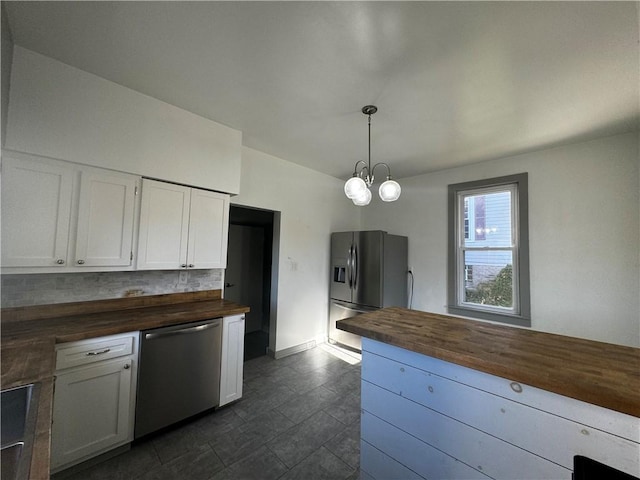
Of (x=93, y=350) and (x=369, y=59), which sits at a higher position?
(x=369, y=59)

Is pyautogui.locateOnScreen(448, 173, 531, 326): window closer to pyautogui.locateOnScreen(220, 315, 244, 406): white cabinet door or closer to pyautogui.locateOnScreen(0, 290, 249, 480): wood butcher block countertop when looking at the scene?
pyautogui.locateOnScreen(220, 315, 244, 406): white cabinet door

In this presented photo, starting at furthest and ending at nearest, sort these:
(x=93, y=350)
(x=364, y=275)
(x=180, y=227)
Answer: (x=364, y=275) < (x=180, y=227) < (x=93, y=350)

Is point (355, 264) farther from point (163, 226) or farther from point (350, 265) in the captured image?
point (163, 226)

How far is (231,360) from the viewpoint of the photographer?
7.55 feet

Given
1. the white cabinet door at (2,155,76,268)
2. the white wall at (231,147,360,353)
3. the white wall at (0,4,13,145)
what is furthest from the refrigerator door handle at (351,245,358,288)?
the white wall at (0,4,13,145)

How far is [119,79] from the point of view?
1.90m

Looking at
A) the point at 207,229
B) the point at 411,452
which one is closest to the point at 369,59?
the point at 207,229

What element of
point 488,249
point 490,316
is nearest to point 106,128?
point 488,249

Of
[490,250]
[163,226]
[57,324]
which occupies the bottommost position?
[57,324]

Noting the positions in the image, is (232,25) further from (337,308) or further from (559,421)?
(337,308)

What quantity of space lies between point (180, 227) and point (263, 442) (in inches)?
75.6

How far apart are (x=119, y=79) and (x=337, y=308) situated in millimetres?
3512

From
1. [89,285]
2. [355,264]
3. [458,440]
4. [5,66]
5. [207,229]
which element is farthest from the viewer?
[355,264]

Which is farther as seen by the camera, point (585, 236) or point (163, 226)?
point (585, 236)
